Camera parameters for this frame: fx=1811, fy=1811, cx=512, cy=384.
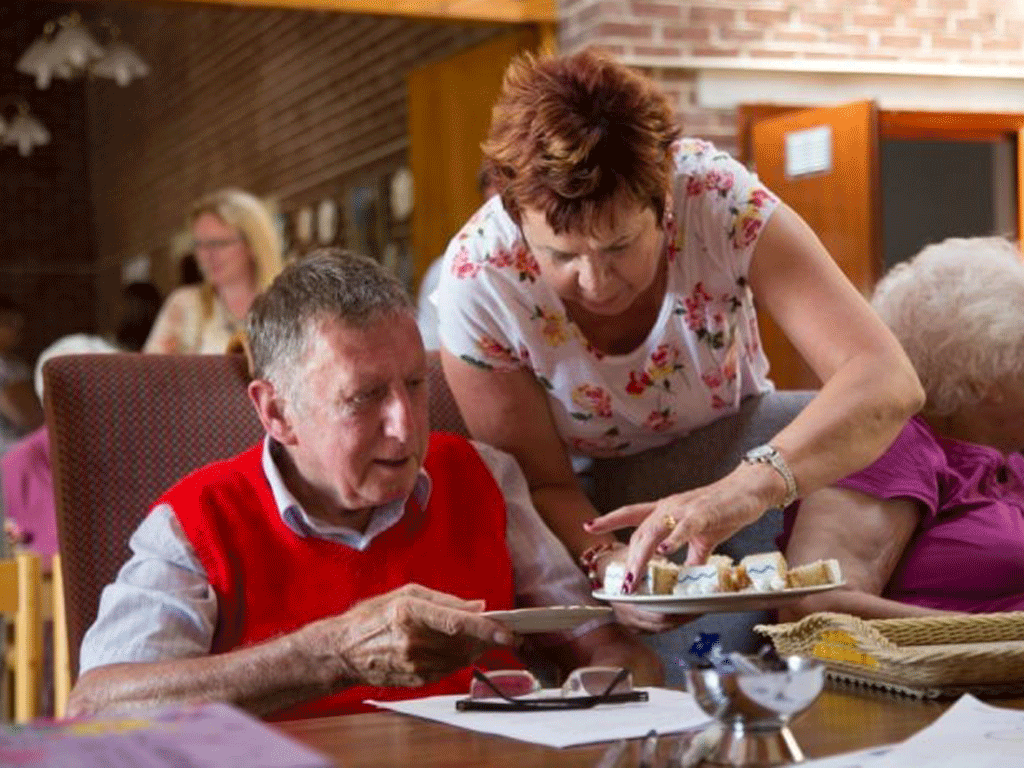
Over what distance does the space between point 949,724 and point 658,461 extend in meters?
1.18

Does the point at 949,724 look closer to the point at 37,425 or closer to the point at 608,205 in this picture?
the point at 608,205

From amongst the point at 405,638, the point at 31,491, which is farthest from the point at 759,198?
the point at 31,491

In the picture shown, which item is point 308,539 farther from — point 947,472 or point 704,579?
point 947,472

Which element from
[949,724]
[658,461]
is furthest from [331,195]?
[949,724]

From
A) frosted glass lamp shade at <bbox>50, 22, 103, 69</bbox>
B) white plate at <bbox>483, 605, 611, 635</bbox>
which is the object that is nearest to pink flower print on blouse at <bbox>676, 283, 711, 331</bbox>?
white plate at <bbox>483, 605, 611, 635</bbox>

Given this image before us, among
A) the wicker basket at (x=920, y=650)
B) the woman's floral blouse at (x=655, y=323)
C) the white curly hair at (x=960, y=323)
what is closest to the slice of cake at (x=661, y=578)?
the wicker basket at (x=920, y=650)

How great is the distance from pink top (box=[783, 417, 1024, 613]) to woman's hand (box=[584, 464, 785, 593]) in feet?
1.24

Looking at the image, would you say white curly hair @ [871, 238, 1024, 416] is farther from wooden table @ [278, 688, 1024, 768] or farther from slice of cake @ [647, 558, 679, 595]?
wooden table @ [278, 688, 1024, 768]

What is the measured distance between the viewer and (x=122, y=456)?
2359 millimetres

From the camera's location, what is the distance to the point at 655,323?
254cm

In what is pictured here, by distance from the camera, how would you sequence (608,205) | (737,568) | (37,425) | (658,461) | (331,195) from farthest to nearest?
(331,195) < (37,425) < (658,461) < (608,205) < (737,568)

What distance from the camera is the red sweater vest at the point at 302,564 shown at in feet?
6.81

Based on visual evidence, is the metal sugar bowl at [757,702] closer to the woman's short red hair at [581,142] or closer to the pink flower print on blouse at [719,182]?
the woman's short red hair at [581,142]

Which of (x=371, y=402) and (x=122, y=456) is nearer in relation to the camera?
(x=371, y=402)
